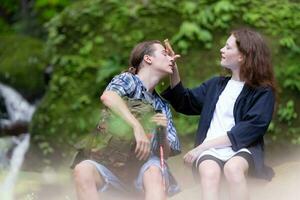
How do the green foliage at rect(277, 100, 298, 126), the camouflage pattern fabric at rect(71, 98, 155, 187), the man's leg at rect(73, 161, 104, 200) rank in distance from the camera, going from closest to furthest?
the man's leg at rect(73, 161, 104, 200), the camouflage pattern fabric at rect(71, 98, 155, 187), the green foliage at rect(277, 100, 298, 126)

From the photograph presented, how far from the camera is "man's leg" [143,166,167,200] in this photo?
4.35 metres

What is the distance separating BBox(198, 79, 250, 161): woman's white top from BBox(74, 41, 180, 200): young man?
10.6 inches

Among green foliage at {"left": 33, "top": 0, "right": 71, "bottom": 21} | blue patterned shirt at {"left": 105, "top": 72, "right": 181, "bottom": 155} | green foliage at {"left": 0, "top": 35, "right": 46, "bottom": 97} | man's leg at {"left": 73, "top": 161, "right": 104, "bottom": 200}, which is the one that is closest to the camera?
man's leg at {"left": 73, "top": 161, "right": 104, "bottom": 200}

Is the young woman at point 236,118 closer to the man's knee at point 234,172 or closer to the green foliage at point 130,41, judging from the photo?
the man's knee at point 234,172

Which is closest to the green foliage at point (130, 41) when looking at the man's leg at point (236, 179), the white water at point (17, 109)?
the white water at point (17, 109)

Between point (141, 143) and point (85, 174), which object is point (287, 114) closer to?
point (141, 143)

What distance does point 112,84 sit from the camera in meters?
4.59

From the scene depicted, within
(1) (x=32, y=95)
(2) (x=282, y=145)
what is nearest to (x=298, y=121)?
(2) (x=282, y=145)

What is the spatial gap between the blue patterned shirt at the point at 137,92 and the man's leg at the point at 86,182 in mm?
→ 434

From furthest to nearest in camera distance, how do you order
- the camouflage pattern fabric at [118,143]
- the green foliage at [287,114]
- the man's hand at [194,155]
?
the green foliage at [287,114]
the man's hand at [194,155]
the camouflage pattern fabric at [118,143]

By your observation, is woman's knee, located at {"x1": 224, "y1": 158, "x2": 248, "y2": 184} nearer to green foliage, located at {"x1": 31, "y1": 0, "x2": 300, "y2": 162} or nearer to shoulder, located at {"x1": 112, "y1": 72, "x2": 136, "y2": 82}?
shoulder, located at {"x1": 112, "y1": 72, "x2": 136, "y2": 82}

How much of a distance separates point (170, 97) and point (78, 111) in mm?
3344

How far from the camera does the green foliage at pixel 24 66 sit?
10805mm

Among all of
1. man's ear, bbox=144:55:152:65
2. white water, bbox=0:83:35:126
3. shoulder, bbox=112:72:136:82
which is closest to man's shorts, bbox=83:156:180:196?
shoulder, bbox=112:72:136:82
